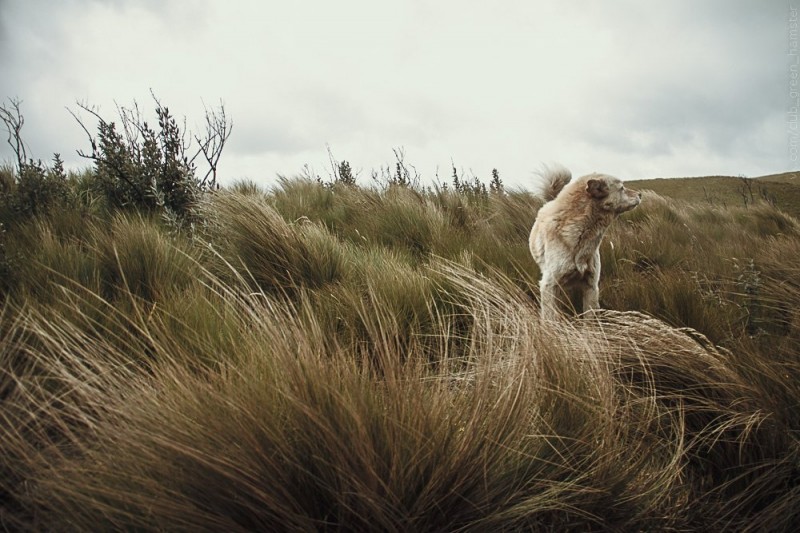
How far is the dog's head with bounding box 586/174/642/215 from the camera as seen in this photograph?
393 centimetres

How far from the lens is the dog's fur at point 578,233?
12.1 ft

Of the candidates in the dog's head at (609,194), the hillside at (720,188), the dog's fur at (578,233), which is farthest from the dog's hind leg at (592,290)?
the hillside at (720,188)

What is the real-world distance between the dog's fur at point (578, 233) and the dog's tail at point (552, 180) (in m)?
0.82

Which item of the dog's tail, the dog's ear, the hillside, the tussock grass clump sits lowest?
the tussock grass clump

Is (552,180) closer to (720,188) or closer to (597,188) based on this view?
(597,188)

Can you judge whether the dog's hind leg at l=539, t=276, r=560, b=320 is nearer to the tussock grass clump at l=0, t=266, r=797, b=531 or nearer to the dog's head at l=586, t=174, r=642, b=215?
the dog's head at l=586, t=174, r=642, b=215

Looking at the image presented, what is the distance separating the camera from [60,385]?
167 cm

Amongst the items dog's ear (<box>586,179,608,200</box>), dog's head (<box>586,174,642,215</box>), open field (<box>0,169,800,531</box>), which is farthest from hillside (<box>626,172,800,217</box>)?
open field (<box>0,169,800,531</box>)

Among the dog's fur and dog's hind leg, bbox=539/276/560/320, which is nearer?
dog's hind leg, bbox=539/276/560/320

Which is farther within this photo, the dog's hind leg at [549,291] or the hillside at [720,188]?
the hillside at [720,188]

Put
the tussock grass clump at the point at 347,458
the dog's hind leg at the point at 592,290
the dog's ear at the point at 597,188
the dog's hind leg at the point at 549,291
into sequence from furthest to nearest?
the dog's ear at the point at 597,188 → the dog's hind leg at the point at 592,290 → the dog's hind leg at the point at 549,291 → the tussock grass clump at the point at 347,458

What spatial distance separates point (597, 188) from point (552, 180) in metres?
1.25

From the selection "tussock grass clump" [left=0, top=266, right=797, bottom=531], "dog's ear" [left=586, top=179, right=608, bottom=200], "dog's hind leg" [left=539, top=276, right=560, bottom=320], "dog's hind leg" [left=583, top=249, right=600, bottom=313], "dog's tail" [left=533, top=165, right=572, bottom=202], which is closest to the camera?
"tussock grass clump" [left=0, top=266, right=797, bottom=531]

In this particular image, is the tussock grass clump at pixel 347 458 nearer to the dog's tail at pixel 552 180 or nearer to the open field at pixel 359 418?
the open field at pixel 359 418
